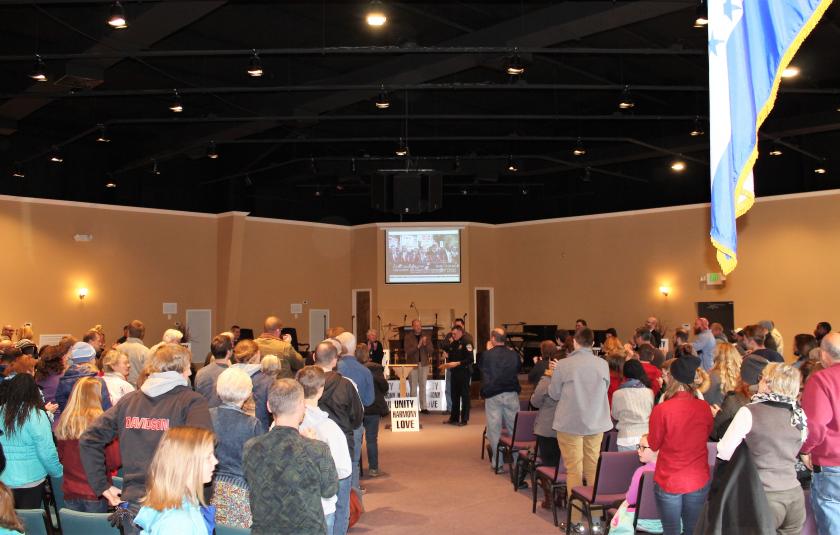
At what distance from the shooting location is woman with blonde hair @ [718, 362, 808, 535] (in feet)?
13.6

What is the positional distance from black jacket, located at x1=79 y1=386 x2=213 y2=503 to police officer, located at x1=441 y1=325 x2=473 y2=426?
27.0 feet

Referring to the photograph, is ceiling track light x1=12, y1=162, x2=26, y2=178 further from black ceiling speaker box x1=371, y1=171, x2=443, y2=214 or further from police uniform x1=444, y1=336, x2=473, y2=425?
police uniform x1=444, y1=336, x2=473, y2=425

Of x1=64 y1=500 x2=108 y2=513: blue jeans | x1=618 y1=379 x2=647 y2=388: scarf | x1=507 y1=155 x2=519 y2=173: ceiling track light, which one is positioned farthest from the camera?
x1=507 y1=155 x2=519 y2=173: ceiling track light

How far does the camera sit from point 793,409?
4.23 m

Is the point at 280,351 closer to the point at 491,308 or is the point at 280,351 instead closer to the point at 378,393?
the point at 378,393

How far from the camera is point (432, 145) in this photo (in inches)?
748

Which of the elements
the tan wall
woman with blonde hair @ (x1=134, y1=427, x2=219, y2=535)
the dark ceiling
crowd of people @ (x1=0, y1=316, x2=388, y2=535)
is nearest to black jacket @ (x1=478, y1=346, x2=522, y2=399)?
crowd of people @ (x1=0, y1=316, x2=388, y2=535)

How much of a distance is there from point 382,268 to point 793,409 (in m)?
15.9

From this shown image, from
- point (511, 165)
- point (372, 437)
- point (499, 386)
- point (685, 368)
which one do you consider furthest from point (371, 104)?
point (685, 368)

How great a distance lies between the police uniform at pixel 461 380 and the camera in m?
11.9

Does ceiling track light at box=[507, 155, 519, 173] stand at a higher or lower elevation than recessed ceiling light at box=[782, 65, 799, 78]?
lower

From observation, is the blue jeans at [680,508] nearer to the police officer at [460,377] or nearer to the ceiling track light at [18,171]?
the police officer at [460,377]

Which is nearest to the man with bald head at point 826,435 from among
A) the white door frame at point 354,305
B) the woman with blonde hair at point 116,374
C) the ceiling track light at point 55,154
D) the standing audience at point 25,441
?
the standing audience at point 25,441

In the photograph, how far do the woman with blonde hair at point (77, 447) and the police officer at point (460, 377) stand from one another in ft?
24.9
